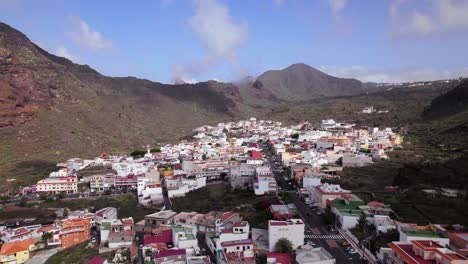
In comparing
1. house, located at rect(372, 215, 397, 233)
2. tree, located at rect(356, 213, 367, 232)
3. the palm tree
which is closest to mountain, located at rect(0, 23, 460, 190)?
the palm tree

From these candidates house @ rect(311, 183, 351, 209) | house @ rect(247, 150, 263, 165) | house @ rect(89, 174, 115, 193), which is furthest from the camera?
house @ rect(247, 150, 263, 165)

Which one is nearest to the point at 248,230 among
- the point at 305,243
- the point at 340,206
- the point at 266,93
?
the point at 305,243

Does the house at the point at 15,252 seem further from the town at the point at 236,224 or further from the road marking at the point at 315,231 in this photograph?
the road marking at the point at 315,231

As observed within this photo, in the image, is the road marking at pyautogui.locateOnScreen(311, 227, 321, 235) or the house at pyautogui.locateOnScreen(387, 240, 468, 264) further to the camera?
the road marking at pyautogui.locateOnScreen(311, 227, 321, 235)

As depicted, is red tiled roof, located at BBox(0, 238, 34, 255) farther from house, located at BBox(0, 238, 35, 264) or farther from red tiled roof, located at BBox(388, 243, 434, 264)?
red tiled roof, located at BBox(388, 243, 434, 264)

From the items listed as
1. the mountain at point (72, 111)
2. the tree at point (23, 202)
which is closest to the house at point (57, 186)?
the tree at point (23, 202)

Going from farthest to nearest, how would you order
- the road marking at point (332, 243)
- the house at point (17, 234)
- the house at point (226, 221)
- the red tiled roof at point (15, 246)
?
the house at point (17, 234)
the red tiled roof at point (15, 246)
the house at point (226, 221)
the road marking at point (332, 243)
